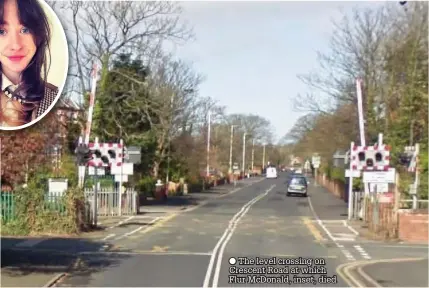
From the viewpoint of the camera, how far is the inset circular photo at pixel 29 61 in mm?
6680

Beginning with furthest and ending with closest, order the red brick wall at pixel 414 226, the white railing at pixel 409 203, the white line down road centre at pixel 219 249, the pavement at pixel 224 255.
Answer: the white railing at pixel 409 203 < the red brick wall at pixel 414 226 < the white line down road centre at pixel 219 249 < the pavement at pixel 224 255

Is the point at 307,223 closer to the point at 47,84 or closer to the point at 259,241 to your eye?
the point at 259,241

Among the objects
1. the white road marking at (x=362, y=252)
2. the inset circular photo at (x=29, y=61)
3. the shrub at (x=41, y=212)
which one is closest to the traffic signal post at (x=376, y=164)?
the white road marking at (x=362, y=252)

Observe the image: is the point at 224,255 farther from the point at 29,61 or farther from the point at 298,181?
the point at 298,181

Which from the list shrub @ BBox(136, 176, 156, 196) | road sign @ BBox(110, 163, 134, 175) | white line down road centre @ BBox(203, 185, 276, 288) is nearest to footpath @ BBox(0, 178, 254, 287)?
white line down road centre @ BBox(203, 185, 276, 288)

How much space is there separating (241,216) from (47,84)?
3451 centimetres

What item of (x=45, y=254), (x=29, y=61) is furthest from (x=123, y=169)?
(x=29, y=61)

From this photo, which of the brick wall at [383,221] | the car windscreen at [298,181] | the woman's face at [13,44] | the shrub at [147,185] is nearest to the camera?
the woman's face at [13,44]

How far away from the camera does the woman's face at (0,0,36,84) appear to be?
6.65 meters

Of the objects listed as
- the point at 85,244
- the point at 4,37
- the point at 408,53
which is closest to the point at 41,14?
the point at 4,37

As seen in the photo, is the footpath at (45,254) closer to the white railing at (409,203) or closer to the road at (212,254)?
the road at (212,254)

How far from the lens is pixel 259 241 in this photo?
25.5 meters

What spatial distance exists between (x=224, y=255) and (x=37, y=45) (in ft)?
46.8

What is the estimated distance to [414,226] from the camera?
2742cm
